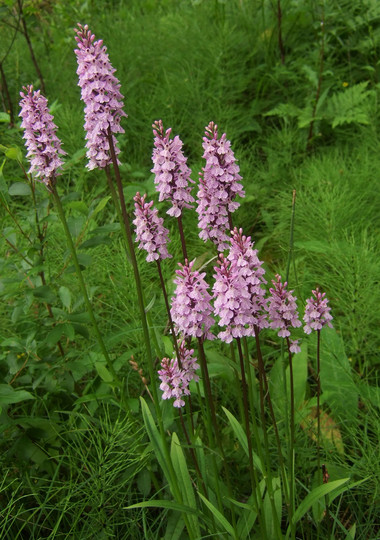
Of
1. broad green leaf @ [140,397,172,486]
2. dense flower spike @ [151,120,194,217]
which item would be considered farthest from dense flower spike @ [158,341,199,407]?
dense flower spike @ [151,120,194,217]

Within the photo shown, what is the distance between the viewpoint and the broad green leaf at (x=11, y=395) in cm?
193

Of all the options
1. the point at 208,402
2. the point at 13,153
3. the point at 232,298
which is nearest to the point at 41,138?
the point at 13,153

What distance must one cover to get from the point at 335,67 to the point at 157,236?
4.15m

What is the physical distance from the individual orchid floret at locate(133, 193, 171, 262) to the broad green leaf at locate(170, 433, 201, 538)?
629 millimetres

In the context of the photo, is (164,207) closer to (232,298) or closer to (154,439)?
(154,439)

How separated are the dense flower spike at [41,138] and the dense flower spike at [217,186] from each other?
18.6 inches

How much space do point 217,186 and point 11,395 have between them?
3.43 ft

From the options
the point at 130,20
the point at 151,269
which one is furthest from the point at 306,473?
the point at 130,20

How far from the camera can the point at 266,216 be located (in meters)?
3.75

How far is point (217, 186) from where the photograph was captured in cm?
159

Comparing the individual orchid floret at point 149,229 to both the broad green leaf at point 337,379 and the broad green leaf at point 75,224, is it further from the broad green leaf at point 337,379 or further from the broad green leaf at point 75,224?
the broad green leaf at point 337,379

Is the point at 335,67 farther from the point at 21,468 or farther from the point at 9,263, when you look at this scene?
the point at 21,468

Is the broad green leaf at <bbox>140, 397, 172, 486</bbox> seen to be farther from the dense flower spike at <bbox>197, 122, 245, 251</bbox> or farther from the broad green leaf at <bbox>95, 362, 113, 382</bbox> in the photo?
the dense flower spike at <bbox>197, 122, 245, 251</bbox>

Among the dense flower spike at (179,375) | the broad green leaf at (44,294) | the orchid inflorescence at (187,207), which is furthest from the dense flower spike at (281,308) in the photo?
the broad green leaf at (44,294)
